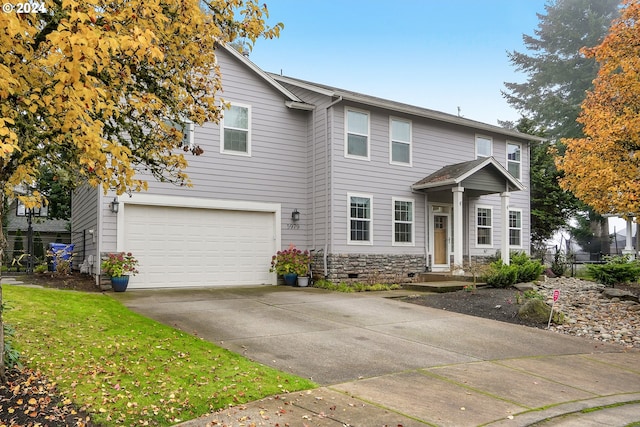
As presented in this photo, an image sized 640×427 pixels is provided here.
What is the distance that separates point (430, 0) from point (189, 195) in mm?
15936

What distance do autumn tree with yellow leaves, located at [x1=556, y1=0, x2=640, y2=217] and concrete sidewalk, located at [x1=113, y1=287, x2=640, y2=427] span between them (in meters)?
3.28

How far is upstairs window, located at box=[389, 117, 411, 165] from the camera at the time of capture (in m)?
16.0

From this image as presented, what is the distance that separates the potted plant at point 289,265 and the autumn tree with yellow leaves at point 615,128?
7490mm

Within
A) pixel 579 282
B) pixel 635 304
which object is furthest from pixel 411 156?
pixel 635 304

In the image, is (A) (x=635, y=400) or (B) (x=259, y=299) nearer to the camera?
(A) (x=635, y=400)

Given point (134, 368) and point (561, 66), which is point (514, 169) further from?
point (561, 66)

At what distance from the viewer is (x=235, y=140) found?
46.4ft

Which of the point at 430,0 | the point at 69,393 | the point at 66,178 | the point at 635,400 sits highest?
the point at 430,0

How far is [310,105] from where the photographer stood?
597 inches

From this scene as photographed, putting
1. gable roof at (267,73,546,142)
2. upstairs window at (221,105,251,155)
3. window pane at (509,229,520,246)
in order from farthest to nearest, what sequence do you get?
1. window pane at (509,229,520,246)
2. gable roof at (267,73,546,142)
3. upstairs window at (221,105,251,155)

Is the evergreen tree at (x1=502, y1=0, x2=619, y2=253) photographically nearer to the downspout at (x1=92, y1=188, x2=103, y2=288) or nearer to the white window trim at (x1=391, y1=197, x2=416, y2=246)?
the white window trim at (x1=391, y1=197, x2=416, y2=246)

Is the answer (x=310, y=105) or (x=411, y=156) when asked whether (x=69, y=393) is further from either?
(x=411, y=156)

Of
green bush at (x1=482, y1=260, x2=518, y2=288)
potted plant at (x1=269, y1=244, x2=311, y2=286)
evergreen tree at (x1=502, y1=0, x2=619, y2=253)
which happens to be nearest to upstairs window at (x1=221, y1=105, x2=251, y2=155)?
potted plant at (x1=269, y1=244, x2=311, y2=286)

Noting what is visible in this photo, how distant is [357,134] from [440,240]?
494cm
